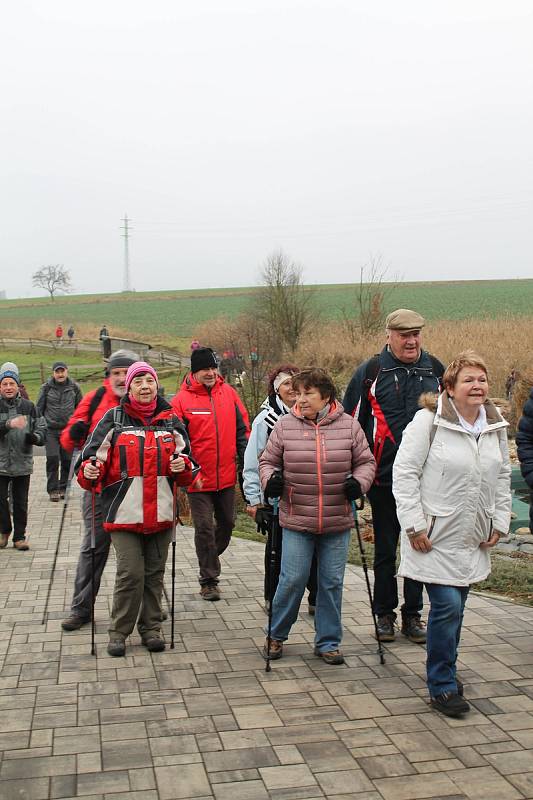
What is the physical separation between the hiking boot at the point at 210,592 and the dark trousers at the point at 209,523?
0.03 metres

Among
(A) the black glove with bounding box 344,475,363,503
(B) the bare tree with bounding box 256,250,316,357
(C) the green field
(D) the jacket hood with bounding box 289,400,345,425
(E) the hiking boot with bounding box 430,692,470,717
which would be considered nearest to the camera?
(E) the hiking boot with bounding box 430,692,470,717

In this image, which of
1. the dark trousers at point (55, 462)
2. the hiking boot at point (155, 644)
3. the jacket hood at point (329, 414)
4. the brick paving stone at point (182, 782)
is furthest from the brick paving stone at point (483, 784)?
the dark trousers at point (55, 462)

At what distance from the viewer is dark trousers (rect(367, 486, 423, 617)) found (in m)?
6.47

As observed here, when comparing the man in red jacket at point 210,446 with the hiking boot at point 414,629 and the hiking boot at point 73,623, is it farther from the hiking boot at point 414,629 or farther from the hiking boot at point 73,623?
the hiking boot at point 414,629

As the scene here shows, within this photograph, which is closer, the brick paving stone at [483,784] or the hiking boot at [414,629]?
the brick paving stone at [483,784]

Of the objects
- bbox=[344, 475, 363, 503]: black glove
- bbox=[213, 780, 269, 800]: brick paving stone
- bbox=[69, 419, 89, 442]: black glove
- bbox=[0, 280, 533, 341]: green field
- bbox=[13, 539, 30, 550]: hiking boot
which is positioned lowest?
bbox=[13, 539, 30, 550]: hiking boot

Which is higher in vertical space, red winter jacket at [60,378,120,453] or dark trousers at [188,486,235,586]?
red winter jacket at [60,378,120,453]

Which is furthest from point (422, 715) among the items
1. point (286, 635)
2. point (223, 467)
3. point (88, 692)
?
point (223, 467)

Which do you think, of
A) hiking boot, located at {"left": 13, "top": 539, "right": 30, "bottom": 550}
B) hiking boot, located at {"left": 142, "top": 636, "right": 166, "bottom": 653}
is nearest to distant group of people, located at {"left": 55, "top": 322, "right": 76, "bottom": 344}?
hiking boot, located at {"left": 13, "top": 539, "right": 30, "bottom": 550}

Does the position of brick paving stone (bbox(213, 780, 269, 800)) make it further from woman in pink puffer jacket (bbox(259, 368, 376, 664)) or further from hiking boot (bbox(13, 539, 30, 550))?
hiking boot (bbox(13, 539, 30, 550))

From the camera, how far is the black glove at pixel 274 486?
5832mm

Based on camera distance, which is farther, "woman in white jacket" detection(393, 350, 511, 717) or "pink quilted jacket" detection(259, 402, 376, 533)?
"pink quilted jacket" detection(259, 402, 376, 533)

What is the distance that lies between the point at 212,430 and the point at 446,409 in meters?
2.62

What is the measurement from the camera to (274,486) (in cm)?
584
